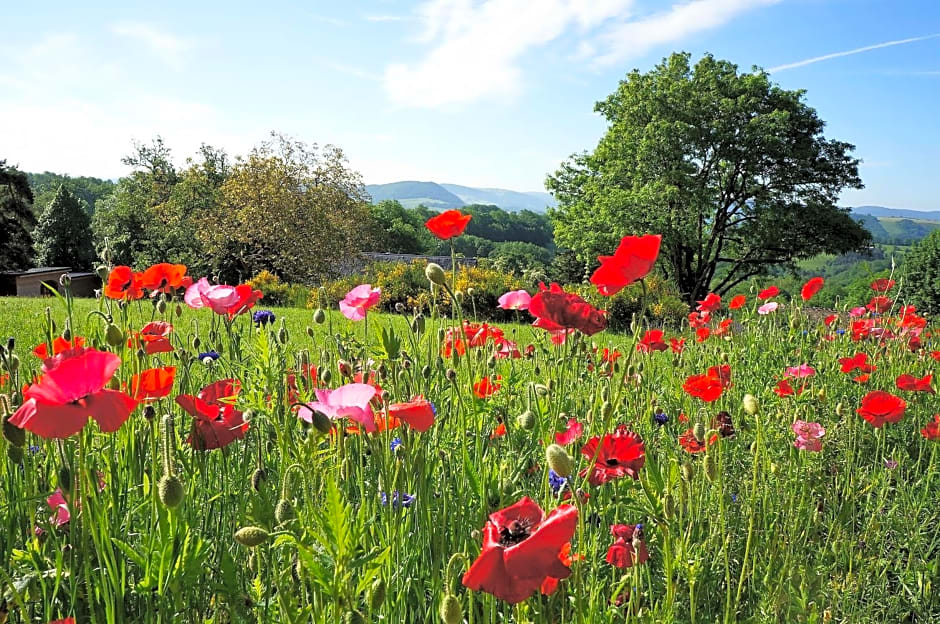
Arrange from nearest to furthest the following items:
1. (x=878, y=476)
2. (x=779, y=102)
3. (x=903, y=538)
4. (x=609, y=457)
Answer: (x=609, y=457) → (x=903, y=538) → (x=878, y=476) → (x=779, y=102)

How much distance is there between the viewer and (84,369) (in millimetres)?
822

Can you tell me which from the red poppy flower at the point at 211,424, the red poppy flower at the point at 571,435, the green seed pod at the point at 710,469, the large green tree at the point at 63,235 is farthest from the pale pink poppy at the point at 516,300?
the large green tree at the point at 63,235

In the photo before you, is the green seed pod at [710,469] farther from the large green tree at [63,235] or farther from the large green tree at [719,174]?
the large green tree at [63,235]

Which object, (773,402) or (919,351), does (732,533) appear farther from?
(919,351)

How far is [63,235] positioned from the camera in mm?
Answer: 49531

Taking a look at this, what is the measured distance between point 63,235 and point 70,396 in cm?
5715

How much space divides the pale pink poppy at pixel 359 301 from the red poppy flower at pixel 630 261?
0.80m

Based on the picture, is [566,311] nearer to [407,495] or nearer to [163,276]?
[407,495]

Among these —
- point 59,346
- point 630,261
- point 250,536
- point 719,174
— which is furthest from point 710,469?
point 719,174

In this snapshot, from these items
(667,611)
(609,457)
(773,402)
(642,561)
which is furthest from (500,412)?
(773,402)

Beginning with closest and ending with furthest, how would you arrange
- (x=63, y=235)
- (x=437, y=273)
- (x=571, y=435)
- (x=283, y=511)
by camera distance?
1. (x=283, y=511)
2. (x=437, y=273)
3. (x=571, y=435)
4. (x=63, y=235)

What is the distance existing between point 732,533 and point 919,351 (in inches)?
109

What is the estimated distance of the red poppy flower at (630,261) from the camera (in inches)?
40.8

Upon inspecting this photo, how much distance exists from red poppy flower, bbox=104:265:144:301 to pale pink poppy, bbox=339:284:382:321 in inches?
22.4
